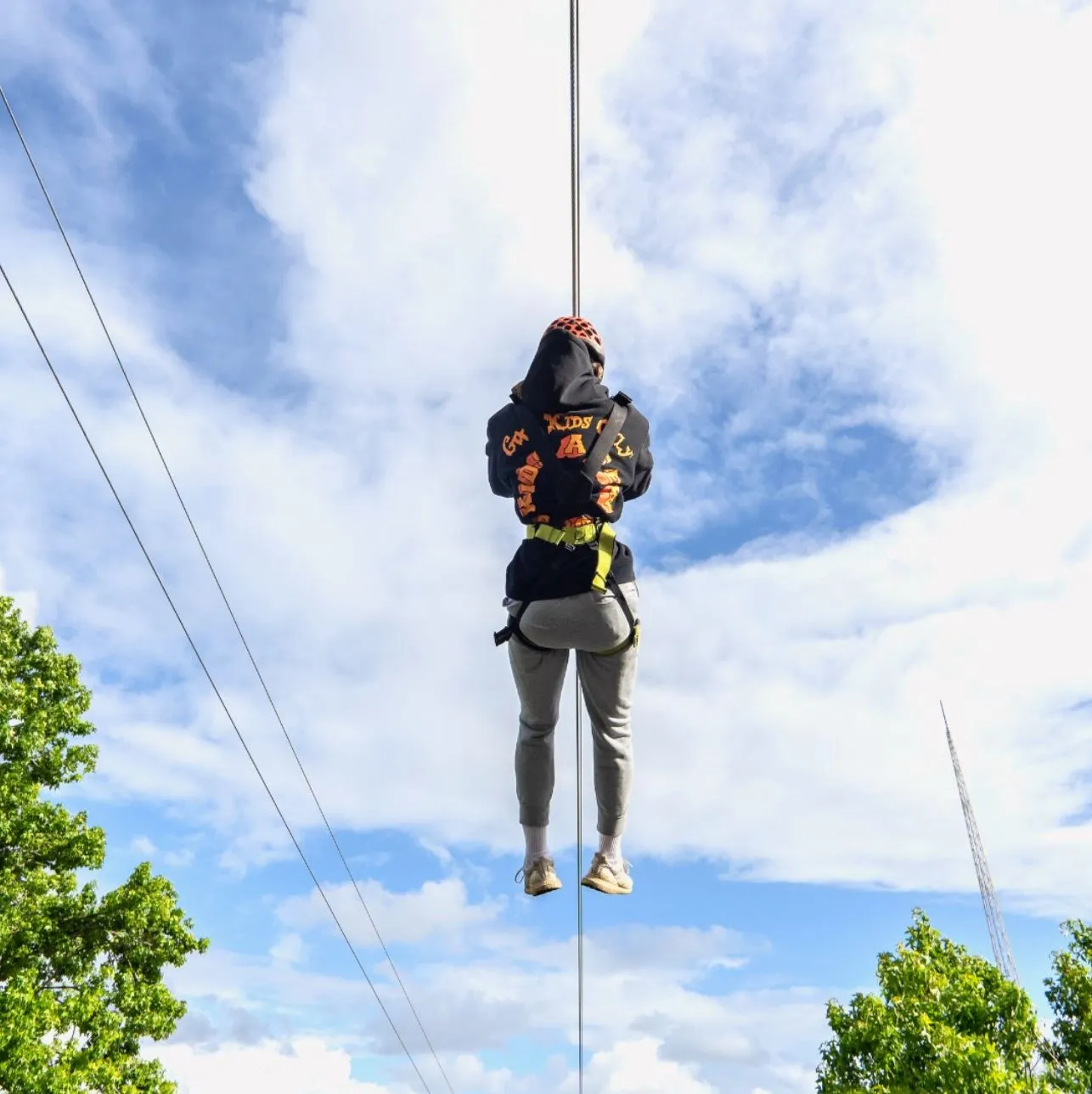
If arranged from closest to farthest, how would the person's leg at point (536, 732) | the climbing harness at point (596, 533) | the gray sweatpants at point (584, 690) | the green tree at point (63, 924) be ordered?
1. the climbing harness at point (596, 533)
2. the gray sweatpants at point (584, 690)
3. the person's leg at point (536, 732)
4. the green tree at point (63, 924)

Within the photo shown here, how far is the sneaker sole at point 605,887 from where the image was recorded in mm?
6129

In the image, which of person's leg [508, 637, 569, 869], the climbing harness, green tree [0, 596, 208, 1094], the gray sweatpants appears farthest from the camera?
green tree [0, 596, 208, 1094]

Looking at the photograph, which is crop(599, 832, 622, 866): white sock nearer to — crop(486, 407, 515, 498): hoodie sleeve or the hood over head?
crop(486, 407, 515, 498): hoodie sleeve

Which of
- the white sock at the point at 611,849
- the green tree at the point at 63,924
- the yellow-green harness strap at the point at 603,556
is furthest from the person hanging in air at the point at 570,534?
the green tree at the point at 63,924

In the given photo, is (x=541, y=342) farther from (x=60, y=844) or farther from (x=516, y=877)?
(x=60, y=844)

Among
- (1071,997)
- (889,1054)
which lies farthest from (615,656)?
(1071,997)

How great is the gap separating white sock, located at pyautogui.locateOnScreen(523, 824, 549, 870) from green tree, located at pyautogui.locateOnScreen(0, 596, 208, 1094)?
39.9ft

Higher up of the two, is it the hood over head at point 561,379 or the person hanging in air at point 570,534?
the hood over head at point 561,379

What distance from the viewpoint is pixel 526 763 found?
6078mm

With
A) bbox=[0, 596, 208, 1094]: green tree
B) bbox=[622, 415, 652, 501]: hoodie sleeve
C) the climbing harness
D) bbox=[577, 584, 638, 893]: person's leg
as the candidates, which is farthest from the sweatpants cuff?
bbox=[0, 596, 208, 1094]: green tree

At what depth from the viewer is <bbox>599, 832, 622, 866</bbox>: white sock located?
246 inches

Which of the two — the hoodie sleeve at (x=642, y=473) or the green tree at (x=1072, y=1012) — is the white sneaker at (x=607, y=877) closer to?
the hoodie sleeve at (x=642, y=473)

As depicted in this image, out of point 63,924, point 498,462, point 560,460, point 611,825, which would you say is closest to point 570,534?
point 560,460

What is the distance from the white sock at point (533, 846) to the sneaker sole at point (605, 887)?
1.12 feet
